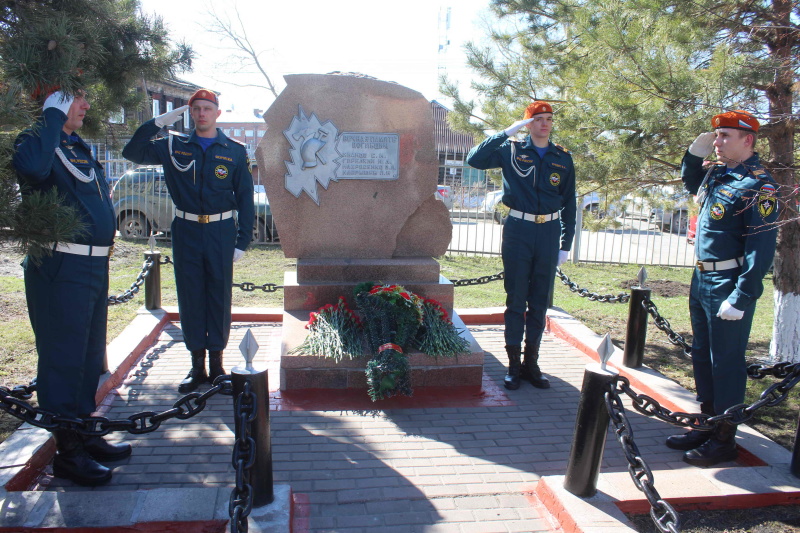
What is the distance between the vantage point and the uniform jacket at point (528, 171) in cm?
473

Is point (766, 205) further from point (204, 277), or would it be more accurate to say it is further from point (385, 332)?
point (204, 277)

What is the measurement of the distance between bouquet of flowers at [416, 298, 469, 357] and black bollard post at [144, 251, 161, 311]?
3062mm

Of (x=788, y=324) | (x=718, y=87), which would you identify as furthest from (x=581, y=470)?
(x=788, y=324)

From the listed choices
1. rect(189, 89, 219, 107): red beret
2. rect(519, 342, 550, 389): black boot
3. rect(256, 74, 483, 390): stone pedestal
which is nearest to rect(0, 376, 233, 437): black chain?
rect(256, 74, 483, 390): stone pedestal

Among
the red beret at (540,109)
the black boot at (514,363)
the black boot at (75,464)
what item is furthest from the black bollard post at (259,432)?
the red beret at (540,109)

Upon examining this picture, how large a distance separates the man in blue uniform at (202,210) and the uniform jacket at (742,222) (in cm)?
327

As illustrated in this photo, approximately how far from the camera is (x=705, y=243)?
3.78 m

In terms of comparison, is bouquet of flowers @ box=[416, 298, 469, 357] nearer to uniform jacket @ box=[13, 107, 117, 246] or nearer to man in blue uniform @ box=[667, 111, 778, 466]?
man in blue uniform @ box=[667, 111, 778, 466]

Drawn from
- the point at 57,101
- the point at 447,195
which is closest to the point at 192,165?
the point at 57,101

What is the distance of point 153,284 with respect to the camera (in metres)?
6.30

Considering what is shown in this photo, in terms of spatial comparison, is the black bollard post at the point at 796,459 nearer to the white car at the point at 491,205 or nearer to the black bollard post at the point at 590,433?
the black bollard post at the point at 590,433

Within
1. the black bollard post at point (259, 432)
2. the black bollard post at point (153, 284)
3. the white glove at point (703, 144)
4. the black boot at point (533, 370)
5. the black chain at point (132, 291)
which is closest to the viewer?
the black bollard post at point (259, 432)

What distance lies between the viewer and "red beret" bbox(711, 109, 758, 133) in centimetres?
365

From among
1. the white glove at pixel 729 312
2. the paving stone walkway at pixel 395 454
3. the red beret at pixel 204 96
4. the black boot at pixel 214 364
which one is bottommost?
the paving stone walkway at pixel 395 454
